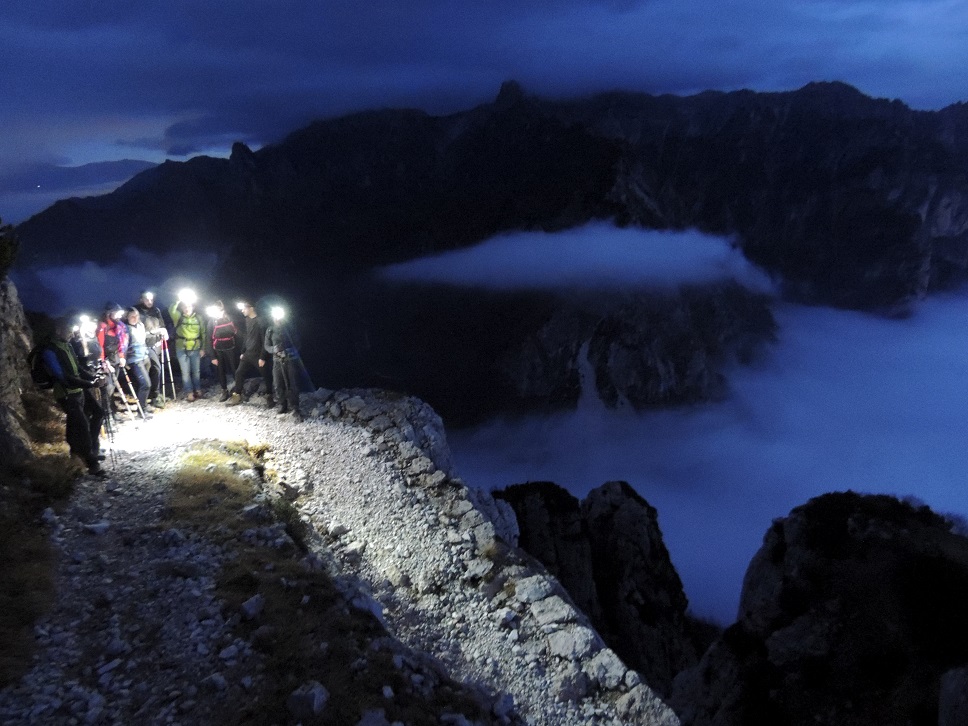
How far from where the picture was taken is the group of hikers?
12672 millimetres

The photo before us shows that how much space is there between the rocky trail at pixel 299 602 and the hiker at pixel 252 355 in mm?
1220

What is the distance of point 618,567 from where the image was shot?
50.3 m

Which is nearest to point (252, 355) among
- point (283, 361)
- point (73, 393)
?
point (283, 361)

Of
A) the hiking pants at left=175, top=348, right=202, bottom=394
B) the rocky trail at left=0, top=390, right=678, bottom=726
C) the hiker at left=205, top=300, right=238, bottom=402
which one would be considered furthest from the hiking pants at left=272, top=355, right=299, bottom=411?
the hiking pants at left=175, top=348, right=202, bottom=394

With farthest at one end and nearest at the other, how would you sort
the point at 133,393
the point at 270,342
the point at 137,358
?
the point at 270,342 → the point at 133,393 → the point at 137,358

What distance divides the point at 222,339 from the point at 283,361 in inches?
120

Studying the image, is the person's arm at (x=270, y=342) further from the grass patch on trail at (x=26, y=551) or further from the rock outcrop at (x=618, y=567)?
the rock outcrop at (x=618, y=567)

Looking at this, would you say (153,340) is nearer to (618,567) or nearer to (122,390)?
(122,390)

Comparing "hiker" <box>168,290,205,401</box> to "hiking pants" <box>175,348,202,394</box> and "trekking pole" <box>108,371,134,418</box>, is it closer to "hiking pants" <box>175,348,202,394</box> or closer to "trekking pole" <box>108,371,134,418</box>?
"hiking pants" <box>175,348,202,394</box>

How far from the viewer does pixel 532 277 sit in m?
193

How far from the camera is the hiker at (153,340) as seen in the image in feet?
56.6

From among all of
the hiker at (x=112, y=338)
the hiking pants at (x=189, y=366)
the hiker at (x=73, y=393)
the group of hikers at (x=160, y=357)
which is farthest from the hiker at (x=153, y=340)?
the hiker at (x=73, y=393)

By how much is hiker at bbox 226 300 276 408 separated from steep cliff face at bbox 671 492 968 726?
26.4 metres

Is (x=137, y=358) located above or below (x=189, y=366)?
above
